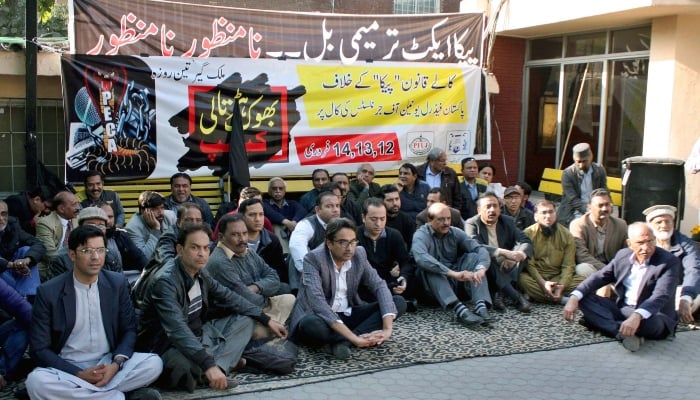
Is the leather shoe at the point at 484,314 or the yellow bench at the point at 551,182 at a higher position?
the yellow bench at the point at 551,182

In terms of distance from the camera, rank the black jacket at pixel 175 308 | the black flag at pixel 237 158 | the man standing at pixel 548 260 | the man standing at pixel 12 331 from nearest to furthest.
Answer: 1. the black jacket at pixel 175 308
2. the man standing at pixel 12 331
3. the man standing at pixel 548 260
4. the black flag at pixel 237 158

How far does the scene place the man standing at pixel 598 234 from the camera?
7.52m

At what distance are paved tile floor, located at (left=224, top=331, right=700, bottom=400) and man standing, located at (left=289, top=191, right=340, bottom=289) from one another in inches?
69.1

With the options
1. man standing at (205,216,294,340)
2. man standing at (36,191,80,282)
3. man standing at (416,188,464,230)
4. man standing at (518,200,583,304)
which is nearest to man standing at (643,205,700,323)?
man standing at (518,200,583,304)

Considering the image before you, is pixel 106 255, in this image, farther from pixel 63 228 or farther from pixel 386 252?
pixel 386 252

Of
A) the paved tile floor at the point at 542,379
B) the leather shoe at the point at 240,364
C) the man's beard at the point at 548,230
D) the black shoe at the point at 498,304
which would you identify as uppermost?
the man's beard at the point at 548,230

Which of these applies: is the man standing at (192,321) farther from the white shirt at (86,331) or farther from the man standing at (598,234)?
the man standing at (598,234)

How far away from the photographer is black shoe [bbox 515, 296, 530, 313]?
709cm

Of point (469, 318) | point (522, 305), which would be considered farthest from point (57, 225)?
point (522, 305)

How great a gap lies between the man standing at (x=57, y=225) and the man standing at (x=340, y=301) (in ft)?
8.72

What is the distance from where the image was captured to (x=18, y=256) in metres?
6.34

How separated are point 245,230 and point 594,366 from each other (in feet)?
9.80

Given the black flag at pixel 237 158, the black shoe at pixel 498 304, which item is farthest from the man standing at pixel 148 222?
the black shoe at pixel 498 304

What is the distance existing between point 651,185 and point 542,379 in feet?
16.0
